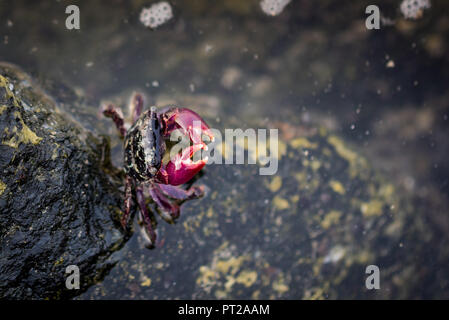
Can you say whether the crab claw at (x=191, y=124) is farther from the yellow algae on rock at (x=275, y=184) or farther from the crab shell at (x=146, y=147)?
the yellow algae on rock at (x=275, y=184)

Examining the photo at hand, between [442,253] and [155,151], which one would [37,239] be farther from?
[442,253]

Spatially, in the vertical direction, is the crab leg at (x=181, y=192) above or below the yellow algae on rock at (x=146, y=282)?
above

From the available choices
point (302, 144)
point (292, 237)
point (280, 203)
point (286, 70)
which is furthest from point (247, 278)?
point (286, 70)

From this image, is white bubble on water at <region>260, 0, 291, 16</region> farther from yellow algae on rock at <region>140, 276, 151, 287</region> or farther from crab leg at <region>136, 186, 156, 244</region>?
yellow algae on rock at <region>140, 276, 151, 287</region>

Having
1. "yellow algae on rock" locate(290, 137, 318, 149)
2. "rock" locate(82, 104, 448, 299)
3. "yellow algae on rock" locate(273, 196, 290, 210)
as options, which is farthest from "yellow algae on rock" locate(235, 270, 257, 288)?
"yellow algae on rock" locate(290, 137, 318, 149)

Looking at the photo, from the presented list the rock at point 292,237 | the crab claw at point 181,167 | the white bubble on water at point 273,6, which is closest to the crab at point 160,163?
the crab claw at point 181,167

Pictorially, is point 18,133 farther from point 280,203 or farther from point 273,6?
point 273,6
